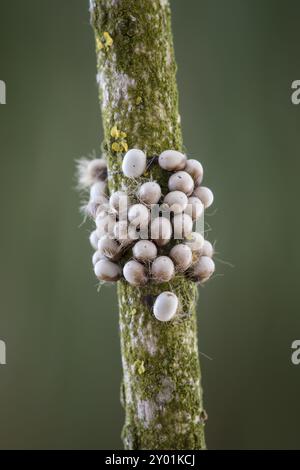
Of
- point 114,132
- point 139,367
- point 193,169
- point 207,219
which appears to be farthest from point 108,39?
point 207,219

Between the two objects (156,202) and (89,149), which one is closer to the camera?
(156,202)

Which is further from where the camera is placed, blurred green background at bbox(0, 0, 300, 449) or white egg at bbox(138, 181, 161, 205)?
blurred green background at bbox(0, 0, 300, 449)

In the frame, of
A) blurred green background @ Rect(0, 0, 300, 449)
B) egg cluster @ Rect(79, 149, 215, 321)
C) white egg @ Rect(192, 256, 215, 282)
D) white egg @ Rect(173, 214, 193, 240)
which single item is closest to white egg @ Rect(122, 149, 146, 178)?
egg cluster @ Rect(79, 149, 215, 321)

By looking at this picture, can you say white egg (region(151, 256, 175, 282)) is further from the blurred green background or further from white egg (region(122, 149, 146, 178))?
the blurred green background

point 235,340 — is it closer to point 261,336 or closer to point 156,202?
point 261,336

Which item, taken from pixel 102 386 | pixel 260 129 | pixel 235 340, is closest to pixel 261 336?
pixel 235 340

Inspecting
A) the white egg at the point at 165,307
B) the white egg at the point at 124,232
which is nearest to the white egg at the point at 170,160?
the white egg at the point at 124,232
